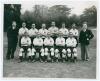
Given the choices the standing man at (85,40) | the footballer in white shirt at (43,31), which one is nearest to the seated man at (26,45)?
the footballer in white shirt at (43,31)

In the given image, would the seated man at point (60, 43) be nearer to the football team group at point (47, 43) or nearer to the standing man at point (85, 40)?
the football team group at point (47, 43)

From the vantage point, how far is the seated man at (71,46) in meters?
2.06

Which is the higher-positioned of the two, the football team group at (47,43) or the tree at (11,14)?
the tree at (11,14)

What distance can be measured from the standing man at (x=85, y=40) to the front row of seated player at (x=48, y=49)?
57 mm

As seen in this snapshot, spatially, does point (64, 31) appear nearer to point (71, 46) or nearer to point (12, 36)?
point (71, 46)

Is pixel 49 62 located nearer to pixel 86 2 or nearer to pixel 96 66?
pixel 96 66

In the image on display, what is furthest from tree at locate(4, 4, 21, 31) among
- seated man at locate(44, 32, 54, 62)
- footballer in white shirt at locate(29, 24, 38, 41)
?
seated man at locate(44, 32, 54, 62)

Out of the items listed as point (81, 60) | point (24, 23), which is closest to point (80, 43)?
point (81, 60)

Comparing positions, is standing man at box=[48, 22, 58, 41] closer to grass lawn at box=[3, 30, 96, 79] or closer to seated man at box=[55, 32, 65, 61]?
seated man at box=[55, 32, 65, 61]

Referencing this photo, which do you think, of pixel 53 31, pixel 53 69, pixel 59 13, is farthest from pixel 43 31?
pixel 53 69

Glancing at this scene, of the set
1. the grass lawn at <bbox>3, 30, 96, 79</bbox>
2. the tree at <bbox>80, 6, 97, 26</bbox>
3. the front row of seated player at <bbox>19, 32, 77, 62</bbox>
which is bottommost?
the grass lawn at <bbox>3, 30, 96, 79</bbox>

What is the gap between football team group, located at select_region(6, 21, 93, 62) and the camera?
2062 millimetres

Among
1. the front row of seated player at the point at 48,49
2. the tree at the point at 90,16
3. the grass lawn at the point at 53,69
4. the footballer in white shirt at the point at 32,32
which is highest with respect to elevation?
the tree at the point at 90,16

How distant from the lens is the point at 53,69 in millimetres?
2049
